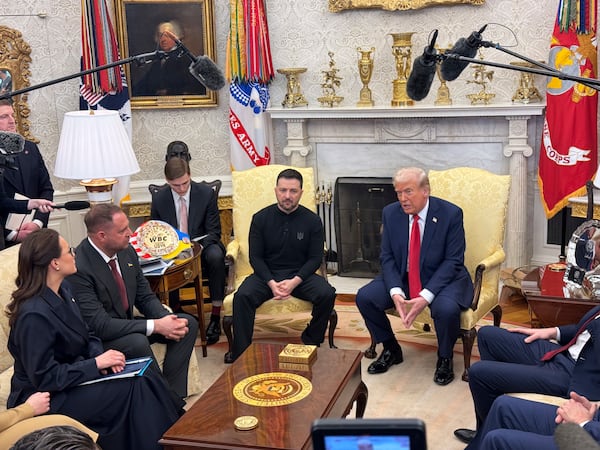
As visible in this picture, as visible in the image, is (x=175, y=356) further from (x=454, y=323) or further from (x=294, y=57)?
(x=294, y=57)

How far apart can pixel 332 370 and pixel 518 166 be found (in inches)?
128

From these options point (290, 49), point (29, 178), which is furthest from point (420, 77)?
point (290, 49)

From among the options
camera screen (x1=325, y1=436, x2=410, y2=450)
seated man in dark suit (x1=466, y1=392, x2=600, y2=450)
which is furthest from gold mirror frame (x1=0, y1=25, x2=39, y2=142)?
camera screen (x1=325, y1=436, x2=410, y2=450)

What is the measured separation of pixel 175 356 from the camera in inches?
166

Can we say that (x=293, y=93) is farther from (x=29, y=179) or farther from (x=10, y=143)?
(x=10, y=143)

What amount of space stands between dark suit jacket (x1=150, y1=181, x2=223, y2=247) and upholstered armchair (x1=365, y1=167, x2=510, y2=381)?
1.46 m

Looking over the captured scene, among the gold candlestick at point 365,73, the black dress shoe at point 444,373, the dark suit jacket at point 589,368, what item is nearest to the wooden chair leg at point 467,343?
the black dress shoe at point 444,373

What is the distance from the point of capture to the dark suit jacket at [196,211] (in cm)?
549

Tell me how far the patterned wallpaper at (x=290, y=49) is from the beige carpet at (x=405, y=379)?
80.4 inches

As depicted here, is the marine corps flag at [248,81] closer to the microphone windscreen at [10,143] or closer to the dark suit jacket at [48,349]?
the microphone windscreen at [10,143]

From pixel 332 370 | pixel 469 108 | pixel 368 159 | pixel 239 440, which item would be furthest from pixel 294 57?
pixel 239 440

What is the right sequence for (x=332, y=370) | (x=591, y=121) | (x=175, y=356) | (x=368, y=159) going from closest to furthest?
(x=332, y=370) < (x=175, y=356) < (x=591, y=121) < (x=368, y=159)

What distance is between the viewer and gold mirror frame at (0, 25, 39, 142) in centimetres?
634

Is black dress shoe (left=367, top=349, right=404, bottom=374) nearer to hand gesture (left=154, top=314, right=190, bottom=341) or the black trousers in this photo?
the black trousers
